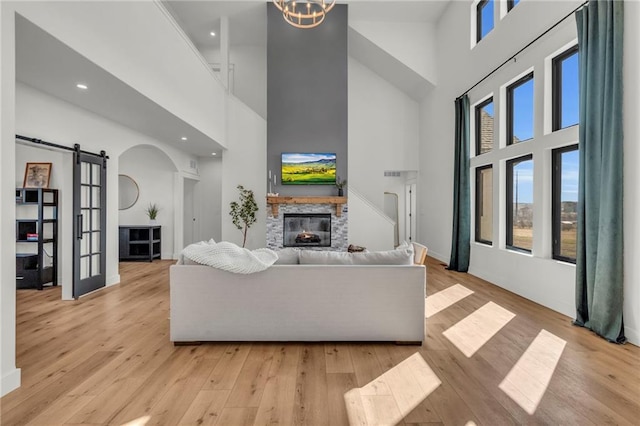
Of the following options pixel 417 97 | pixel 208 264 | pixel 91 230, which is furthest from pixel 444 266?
pixel 91 230

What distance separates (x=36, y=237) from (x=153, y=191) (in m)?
2.76

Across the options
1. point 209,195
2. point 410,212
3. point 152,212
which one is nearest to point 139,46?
point 152,212

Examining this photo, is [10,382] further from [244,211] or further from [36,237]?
Result: [244,211]

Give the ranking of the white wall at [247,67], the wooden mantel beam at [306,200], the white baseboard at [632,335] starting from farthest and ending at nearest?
the white wall at [247,67] → the wooden mantel beam at [306,200] → the white baseboard at [632,335]

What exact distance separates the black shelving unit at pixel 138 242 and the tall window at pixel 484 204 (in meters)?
6.43

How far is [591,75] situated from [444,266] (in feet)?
13.3

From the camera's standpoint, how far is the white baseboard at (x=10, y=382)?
6.62 feet

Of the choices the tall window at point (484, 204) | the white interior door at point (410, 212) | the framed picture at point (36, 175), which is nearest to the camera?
the framed picture at point (36, 175)

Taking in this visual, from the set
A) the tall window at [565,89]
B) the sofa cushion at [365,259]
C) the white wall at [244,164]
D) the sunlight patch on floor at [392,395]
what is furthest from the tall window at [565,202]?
the white wall at [244,164]

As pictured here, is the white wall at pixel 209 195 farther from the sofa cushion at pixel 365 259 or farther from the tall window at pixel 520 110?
the tall window at pixel 520 110

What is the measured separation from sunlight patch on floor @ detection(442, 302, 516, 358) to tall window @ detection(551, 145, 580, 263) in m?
1.02

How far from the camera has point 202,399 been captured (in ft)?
6.47

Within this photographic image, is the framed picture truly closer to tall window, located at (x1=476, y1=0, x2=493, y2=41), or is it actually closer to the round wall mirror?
the round wall mirror

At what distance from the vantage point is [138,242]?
7039 mm
